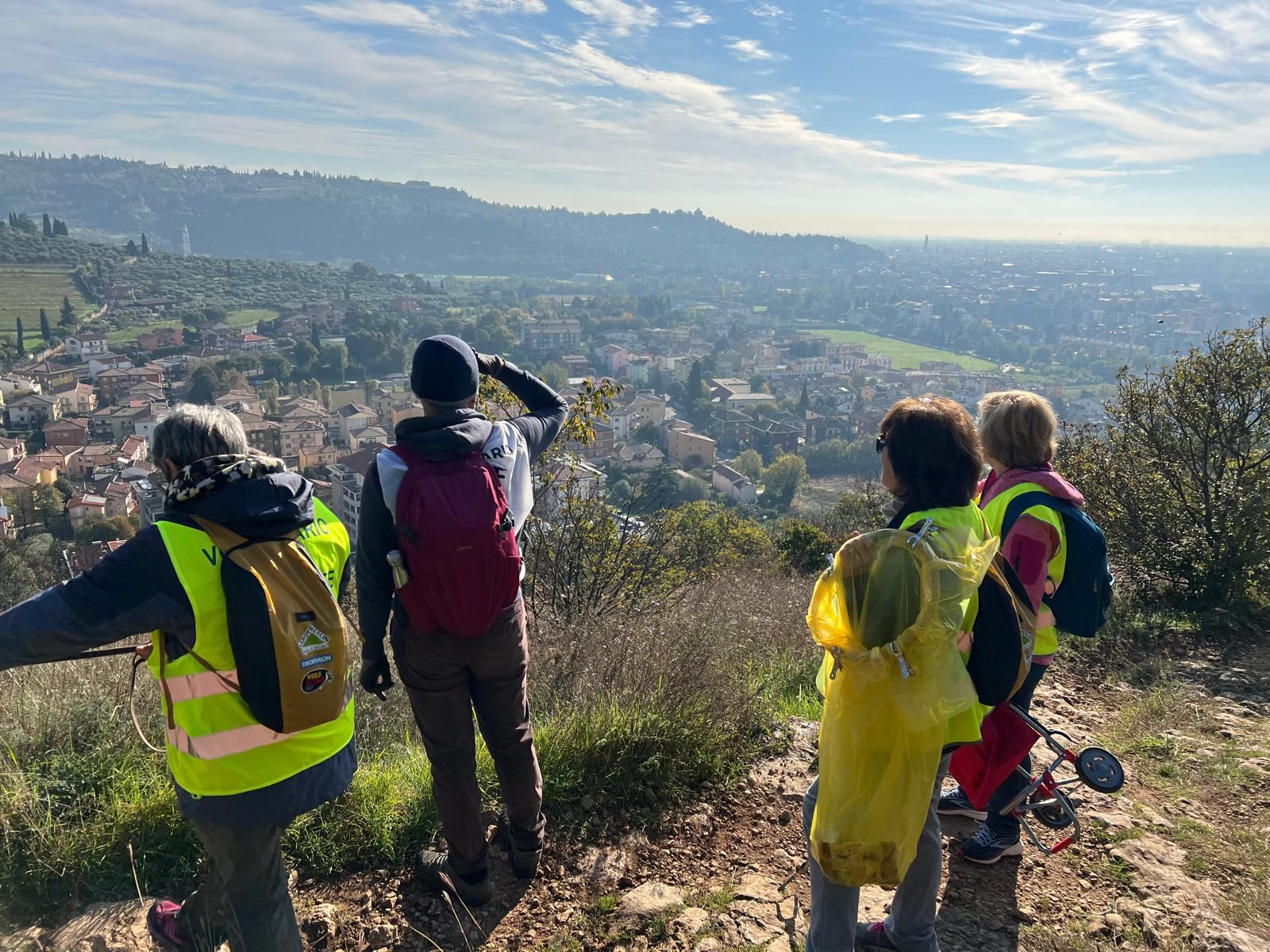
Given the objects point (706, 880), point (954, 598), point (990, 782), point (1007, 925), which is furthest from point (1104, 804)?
point (954, 598)

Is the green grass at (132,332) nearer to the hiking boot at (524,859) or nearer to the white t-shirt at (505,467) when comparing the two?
the white t-shirt at (505,467)

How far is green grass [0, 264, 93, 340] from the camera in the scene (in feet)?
169

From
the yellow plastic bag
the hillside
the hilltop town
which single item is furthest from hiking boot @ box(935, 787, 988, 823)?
the hillside

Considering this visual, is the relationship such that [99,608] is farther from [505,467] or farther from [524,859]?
[524,859]

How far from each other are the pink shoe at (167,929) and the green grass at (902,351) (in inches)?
2790

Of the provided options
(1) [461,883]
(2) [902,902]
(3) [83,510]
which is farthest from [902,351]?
(1) [461,883]

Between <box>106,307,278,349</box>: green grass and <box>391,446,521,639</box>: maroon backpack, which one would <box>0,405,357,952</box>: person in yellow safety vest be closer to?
<box>391,446,521,639</box>: maroon backpack

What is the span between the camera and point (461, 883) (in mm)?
2074

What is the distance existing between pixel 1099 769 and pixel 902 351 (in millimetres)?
84964

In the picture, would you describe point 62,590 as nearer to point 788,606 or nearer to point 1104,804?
point 1104,804

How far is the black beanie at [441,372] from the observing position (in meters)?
1.94

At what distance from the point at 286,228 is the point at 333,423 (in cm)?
10998

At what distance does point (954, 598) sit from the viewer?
4.99ft

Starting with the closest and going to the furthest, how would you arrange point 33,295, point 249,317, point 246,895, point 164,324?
1. point 246,895
2. point 33,295
3. point 164,324
4. point 249,317
